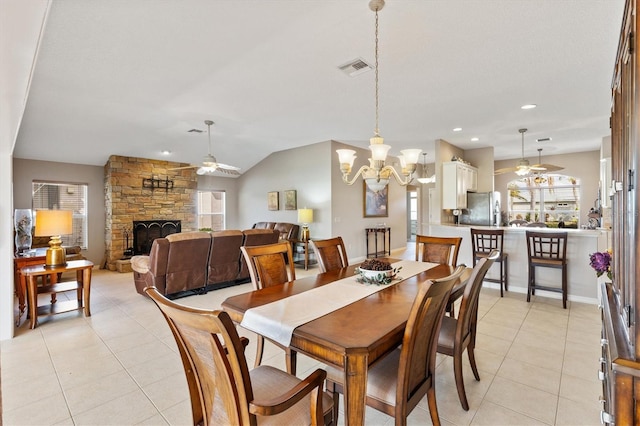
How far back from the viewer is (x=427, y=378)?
66.5 inches

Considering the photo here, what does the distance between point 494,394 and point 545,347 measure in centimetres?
112

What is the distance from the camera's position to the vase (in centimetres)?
566

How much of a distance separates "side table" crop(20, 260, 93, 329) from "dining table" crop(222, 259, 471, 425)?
9.75 feet

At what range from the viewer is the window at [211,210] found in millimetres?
8859

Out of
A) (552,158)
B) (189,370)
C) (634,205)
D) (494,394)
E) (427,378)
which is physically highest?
(552,158)

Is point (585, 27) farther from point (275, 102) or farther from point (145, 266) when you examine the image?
point (145, 266)

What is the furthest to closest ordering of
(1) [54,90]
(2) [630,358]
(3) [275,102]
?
(3) [275,102], (1) [54,90], (2) [630,358]

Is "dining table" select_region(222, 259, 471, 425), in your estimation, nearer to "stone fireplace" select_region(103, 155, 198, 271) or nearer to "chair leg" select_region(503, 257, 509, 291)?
"chair leg" select_region(503, 257, 509, 291)

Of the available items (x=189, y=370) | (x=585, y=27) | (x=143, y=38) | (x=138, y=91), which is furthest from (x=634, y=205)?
(x=138, y=91)

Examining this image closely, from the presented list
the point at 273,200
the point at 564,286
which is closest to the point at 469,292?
the point at 564,286

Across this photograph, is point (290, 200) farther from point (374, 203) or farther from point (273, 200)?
point (374, 203)

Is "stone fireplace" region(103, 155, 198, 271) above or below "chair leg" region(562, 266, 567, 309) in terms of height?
above

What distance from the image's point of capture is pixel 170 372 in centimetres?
253

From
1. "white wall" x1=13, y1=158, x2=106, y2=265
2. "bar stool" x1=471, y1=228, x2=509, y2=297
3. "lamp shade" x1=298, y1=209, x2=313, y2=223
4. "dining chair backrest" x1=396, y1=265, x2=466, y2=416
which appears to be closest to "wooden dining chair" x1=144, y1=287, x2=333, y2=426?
"dining chair backrest" x1=396, y1=265, x2=466, y2=416
